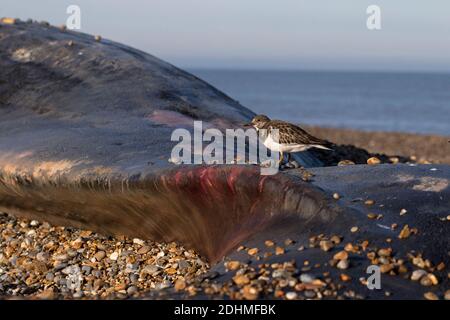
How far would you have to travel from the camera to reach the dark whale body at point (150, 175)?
4527mm

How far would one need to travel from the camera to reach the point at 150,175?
536cm

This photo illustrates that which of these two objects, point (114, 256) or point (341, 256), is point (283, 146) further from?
point (114, 256)

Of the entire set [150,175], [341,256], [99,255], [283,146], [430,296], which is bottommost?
[99,255]

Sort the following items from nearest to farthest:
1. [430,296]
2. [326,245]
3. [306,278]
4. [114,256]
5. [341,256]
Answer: [430,296] < [306,278] < [341,256] < [326,245] < [114,256]

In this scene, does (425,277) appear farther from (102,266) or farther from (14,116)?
(14,116)

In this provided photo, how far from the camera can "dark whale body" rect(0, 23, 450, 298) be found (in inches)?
178

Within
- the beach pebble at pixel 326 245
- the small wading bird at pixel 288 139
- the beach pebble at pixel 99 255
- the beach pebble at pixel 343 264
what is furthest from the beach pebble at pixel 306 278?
the beach pebble at pixel 99 255

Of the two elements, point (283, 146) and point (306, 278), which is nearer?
point (306, 278)

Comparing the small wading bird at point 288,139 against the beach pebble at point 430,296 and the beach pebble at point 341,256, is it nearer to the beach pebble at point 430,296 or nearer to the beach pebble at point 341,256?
the beach pebble at point 341,256

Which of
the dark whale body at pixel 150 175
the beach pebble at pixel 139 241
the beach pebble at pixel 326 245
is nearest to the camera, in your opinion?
the beach pebble at pixel 326 245

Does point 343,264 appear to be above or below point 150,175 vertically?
below

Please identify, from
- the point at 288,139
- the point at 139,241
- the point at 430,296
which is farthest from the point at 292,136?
the point at 430,296

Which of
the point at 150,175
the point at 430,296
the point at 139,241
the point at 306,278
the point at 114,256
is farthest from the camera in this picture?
the point at 139,241

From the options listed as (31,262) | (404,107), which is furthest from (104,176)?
(404,107)
